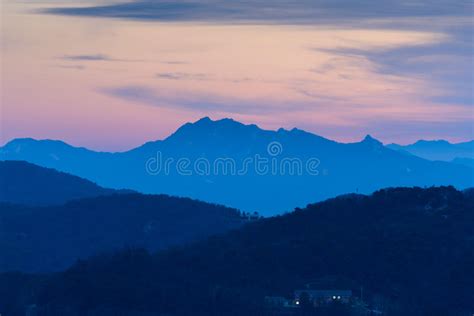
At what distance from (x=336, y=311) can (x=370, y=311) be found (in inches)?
173

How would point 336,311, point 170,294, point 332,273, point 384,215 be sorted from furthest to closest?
point 384,215 < point 332,273 < point 170,294 < point 336,311

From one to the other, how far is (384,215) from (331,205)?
26.0 feet

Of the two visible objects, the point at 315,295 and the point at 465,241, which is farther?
the point at 465,241

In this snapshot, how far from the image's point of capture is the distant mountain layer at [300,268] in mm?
130750

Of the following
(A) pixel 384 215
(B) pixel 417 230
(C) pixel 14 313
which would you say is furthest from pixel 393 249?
(C) pixel 14 313

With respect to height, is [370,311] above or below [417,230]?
below

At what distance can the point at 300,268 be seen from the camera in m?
146

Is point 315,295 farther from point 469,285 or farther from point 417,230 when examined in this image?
point 417,230

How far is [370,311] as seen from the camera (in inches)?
5032

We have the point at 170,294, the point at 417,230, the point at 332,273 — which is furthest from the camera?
the point at 417,230

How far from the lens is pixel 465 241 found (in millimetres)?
153250

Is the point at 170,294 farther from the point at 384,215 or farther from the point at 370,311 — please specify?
the point at 384,215

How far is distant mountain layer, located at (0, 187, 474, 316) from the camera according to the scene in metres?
131

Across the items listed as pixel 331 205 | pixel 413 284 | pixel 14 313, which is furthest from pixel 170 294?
pixel 331 205
